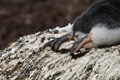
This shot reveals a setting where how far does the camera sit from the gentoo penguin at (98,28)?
12.4 feet

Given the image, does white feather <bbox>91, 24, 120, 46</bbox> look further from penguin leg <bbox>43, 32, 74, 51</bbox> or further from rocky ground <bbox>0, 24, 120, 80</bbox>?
penguin leg <bbox>43, 32, 74, 51</bbox>

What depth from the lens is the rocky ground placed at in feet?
11.4

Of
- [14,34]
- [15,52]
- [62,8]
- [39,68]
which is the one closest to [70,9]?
[62,8]

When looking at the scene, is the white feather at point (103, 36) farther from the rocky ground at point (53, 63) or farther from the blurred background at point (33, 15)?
the blurred background at point (33, 15)

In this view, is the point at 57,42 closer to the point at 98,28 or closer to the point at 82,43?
the point at 82,43

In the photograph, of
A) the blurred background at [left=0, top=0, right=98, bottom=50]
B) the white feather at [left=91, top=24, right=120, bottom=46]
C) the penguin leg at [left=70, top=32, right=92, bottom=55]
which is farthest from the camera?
the blurred background at [left=0, top=0, right=98, bottom=50]

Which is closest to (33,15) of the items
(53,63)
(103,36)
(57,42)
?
(57,42)

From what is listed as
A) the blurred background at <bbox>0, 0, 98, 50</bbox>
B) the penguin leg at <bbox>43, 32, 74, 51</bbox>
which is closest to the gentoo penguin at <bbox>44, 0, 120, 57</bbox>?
the penguin leg at <bbox>43, 32, 74, 51</bbox>

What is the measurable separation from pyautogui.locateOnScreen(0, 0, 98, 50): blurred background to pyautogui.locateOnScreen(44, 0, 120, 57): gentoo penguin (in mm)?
5392

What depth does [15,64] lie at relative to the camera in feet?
14.1

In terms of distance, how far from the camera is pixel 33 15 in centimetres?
1020

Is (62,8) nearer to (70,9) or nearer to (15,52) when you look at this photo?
(70,9)

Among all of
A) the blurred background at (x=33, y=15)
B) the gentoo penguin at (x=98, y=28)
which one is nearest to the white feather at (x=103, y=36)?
the gentoo penguin at (x=98, y=28)

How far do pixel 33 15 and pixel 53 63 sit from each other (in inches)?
251
